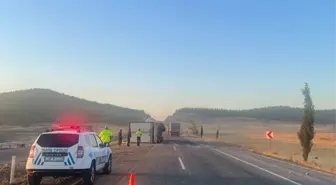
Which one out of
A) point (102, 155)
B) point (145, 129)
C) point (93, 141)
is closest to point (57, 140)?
point (93, 141)

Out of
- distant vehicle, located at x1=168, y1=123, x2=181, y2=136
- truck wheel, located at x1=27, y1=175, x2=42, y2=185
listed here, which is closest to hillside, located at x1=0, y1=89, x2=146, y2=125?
distant vehicle, located at x1=168, y1=123, x2=181, y2=136

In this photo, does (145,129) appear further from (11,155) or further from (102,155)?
(102,155)

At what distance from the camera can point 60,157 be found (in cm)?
1385

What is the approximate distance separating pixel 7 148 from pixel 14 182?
28127mm

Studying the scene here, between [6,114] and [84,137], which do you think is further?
[6,114]

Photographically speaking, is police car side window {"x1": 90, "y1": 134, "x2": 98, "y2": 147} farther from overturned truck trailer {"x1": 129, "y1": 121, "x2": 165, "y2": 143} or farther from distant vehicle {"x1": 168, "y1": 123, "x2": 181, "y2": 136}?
distant vehicle {"x1": 168, "y1": 123, "x2": 181, "y2": 136}

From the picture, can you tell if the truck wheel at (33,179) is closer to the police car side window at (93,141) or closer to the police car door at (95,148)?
the police car door at (95,148)

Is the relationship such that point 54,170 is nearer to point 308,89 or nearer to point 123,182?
point 123,182

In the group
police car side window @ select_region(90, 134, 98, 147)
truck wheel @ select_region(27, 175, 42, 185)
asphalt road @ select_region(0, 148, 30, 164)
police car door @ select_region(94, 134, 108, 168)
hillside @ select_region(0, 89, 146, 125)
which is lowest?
asphalt road @ select_region(0, 148, 30, 164)

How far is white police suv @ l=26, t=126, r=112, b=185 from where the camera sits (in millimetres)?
13773

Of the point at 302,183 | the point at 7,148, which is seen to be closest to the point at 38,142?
the point at 302,183

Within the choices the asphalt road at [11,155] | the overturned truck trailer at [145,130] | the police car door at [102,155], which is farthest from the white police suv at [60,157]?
the overturned truck trailer at [145,130]

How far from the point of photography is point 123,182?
50.1 ft

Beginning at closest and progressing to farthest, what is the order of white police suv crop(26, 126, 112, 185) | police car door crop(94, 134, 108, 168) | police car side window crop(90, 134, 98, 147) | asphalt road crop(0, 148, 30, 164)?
white police suv crop(26, 126, 112, 185), police car side window crop(90, 134, 98, 147), police car door crop(94, 134, 108, 168), asphalt road crop(0, 148, 30, 164)
